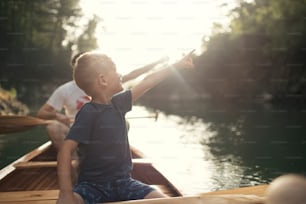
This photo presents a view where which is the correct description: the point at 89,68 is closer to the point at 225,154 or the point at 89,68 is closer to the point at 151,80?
the point at 151,80

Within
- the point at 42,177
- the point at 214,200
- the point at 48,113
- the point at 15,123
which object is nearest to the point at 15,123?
the point at 15,123

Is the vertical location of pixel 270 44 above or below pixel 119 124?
above

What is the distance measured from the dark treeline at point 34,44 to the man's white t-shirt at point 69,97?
69.7 ft

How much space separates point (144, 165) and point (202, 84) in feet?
109

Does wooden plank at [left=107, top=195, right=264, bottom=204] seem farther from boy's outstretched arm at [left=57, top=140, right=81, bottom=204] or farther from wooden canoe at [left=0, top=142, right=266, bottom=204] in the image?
wooden canoe at [left=0, top=142, right=266, bottom=204]

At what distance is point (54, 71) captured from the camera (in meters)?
30.5

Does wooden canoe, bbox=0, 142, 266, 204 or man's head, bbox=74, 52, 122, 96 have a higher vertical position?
man's head, bbox=74, 52, 122, 96

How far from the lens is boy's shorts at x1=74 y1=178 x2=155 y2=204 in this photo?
1.97 meters

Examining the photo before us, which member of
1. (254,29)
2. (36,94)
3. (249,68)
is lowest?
(36,94)

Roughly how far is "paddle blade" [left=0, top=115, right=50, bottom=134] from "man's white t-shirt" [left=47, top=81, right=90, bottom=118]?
0.66ft

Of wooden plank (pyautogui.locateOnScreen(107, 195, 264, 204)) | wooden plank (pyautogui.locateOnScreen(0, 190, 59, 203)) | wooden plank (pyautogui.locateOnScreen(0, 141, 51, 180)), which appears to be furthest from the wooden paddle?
wooden plank (pyautogui.locateOnScreen(107, 195, 264, 204))

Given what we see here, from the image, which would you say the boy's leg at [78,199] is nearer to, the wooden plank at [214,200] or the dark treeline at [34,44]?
the wooden plank at [214,200]

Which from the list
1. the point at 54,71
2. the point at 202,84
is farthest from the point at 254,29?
the point at 54,71

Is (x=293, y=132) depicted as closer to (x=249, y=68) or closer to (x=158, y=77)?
(x=158, y=77)
